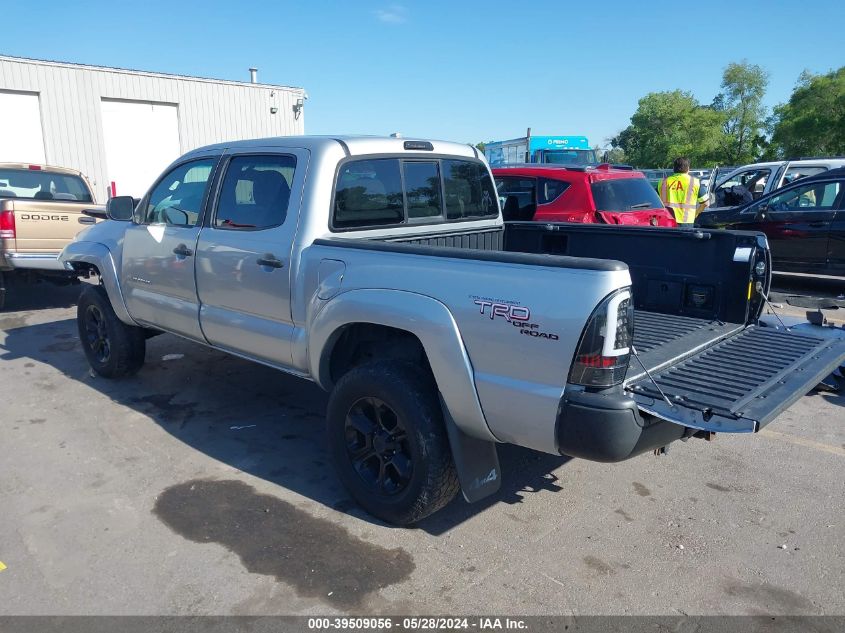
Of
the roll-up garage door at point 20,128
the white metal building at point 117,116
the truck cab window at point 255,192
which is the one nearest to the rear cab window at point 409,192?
the truck cab window at point 255,192

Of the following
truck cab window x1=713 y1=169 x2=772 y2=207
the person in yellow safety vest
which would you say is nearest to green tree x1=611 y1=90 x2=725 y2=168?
truck cab window x1=713 y1=169 x2=772 y2=207

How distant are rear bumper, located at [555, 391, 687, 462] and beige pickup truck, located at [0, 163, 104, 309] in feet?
23.2

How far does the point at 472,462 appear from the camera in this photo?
3137 millimetres

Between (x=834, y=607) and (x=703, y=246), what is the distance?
84.2 inches

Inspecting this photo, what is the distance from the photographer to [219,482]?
3943mm

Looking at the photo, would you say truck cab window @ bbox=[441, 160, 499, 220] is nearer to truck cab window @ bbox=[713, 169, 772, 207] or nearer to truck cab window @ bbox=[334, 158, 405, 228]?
truck cab window @ bbox=[334, 158, 405, 228]

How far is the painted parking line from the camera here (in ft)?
14.3

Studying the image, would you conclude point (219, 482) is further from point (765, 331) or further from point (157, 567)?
point (765, 331)

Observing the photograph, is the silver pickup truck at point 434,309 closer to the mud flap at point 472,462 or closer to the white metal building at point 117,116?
the mud flap at point 472,462

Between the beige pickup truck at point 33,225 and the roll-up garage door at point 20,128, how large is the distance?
30.8 feet

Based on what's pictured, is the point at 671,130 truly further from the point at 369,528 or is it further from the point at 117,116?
the point at 369,528

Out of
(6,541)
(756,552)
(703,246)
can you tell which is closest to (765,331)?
(703,246)

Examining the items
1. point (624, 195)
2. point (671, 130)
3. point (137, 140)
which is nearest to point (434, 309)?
point (624, 195)

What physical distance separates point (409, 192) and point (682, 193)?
6819 millimetres
